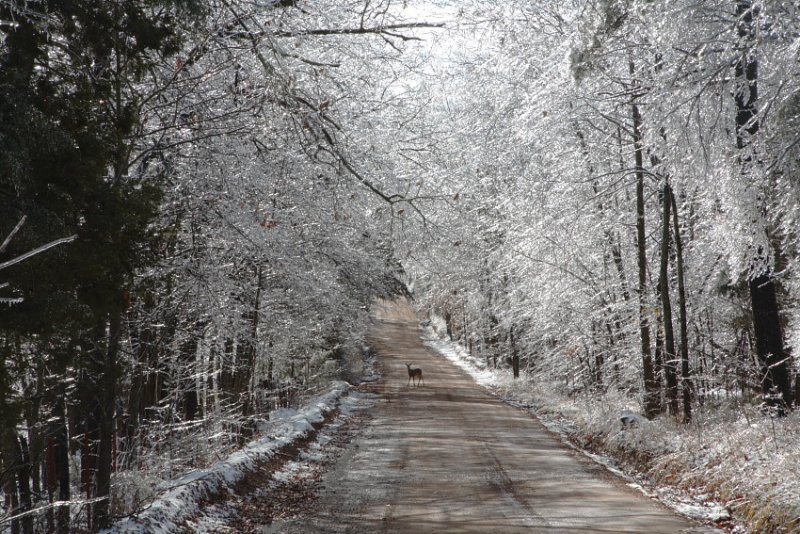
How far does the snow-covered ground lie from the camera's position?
686cm

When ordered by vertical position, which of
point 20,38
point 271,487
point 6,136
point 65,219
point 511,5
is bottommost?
point 271,487

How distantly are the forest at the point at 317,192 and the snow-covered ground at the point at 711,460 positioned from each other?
0.39 meters

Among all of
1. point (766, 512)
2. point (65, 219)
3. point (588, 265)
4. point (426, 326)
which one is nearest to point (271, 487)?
point (65, 219)

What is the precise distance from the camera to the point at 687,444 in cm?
973

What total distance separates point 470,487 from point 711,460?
126 inches

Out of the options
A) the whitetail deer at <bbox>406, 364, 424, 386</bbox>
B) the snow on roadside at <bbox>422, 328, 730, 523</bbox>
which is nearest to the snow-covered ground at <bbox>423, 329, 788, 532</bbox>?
the snow on roadside at <bbox>422, 328, 730, 523</bbox>

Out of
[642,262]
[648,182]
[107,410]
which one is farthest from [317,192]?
[648,182]

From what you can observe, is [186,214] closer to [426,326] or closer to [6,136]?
[6,136]

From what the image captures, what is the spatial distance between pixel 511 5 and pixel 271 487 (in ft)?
34.8

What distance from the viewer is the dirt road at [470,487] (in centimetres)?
714

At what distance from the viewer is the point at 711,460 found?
28.9ft

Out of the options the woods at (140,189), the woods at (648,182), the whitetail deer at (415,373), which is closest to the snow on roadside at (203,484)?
the woods at (140,189)

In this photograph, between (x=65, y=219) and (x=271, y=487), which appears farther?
(x=271, y=487)

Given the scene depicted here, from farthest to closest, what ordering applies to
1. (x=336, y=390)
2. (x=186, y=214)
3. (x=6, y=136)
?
(x=336, y=390) → (x=186, y=214) → (x=6, y=136)
